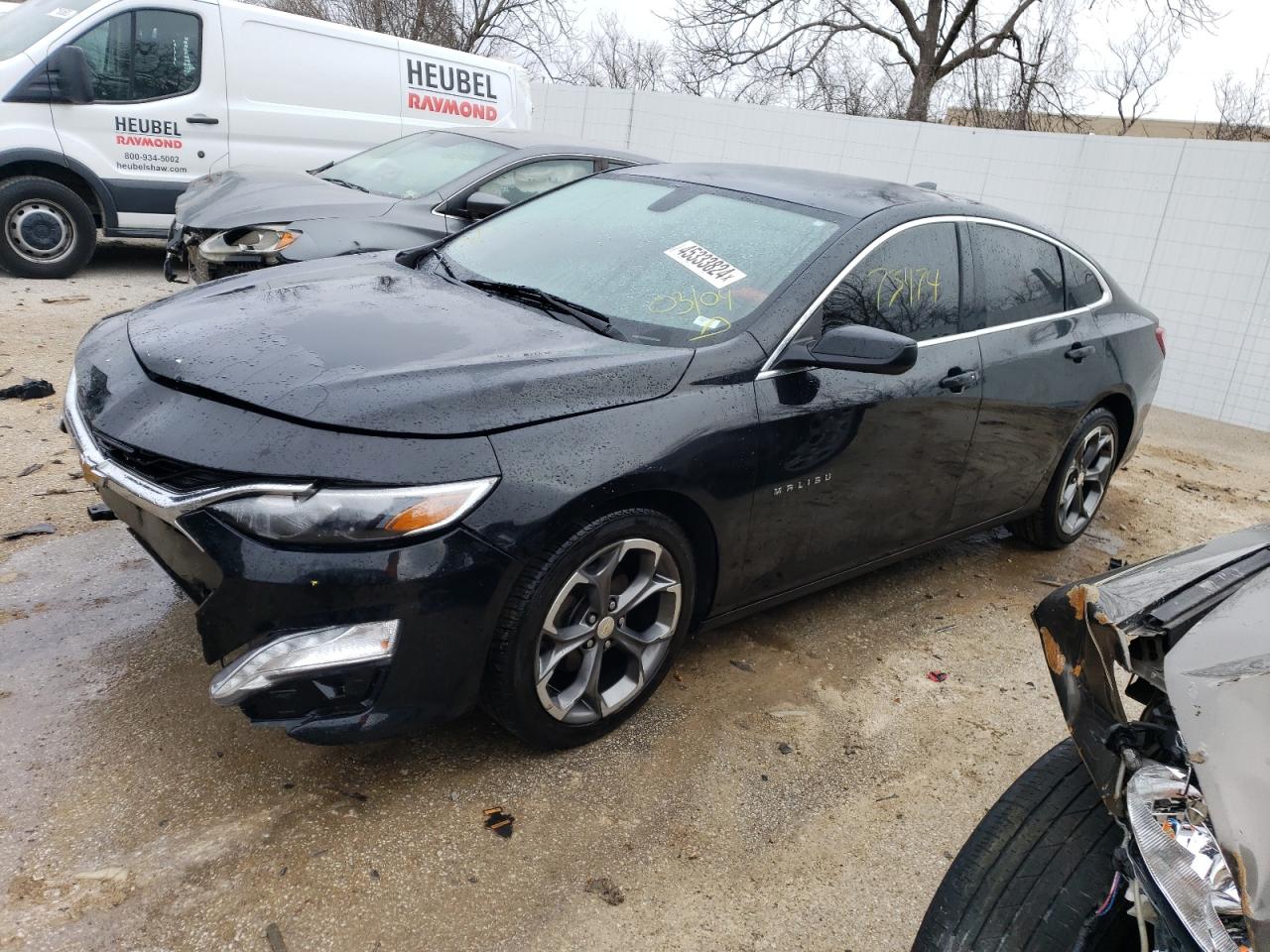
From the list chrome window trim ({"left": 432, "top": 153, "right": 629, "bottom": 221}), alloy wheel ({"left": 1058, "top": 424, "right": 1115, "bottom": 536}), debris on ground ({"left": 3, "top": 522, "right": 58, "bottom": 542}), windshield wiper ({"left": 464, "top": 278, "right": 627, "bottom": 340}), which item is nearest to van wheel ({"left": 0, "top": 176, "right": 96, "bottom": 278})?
chrome window trim ({"left": 432, "top": 153, "right": 629, "bottom": 221})

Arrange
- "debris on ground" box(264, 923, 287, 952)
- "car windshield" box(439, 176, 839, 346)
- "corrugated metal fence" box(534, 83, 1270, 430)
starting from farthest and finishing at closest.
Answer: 1. "corrugated metal fence" box(534, 83, 1270, 430)
2. "car windshield" box(439, 176, 839, 346)
3. "debris on ground" box(264, 923, 287, 952)

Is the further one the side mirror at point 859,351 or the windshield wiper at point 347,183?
the windshield wiper at point 347,183

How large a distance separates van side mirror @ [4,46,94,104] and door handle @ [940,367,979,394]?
7213 millimetres

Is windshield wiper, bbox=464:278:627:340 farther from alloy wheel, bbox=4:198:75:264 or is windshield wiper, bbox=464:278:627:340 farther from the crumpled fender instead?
alloy wheel, bbox=4:198:75:264

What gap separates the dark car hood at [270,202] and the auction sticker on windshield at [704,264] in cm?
339

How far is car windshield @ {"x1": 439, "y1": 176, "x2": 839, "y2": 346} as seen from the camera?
10.6 feet

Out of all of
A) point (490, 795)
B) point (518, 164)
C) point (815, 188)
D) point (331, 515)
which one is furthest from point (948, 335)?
point (518, 164)

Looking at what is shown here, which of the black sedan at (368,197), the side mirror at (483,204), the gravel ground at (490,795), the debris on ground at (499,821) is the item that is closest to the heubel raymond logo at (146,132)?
the black sedan at (368,197)

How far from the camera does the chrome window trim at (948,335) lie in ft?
10.3

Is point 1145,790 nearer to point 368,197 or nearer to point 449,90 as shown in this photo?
point 368,197

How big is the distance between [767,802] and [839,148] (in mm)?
10377

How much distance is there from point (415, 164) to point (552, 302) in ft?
14.5

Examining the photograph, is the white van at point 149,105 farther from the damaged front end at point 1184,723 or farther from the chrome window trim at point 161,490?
the damaged front end at point 1184,723

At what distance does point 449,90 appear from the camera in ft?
32.2
